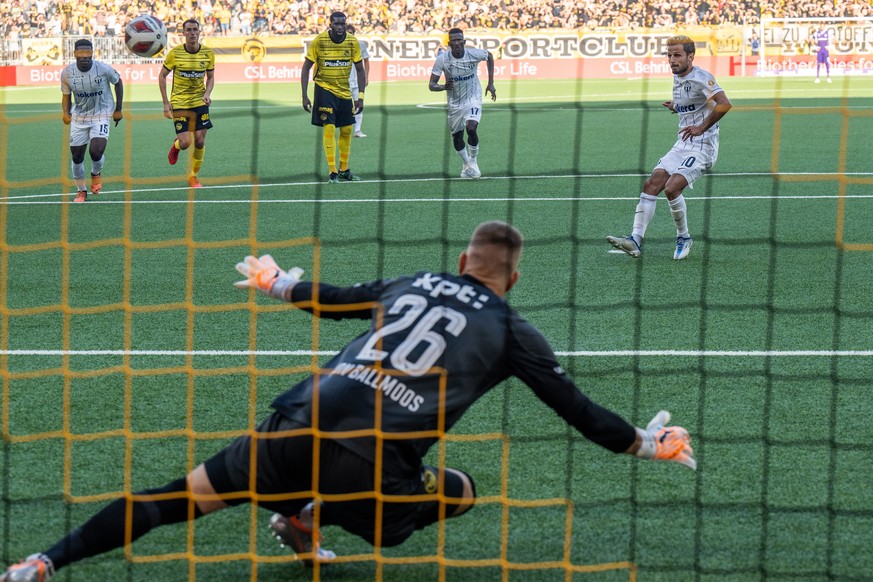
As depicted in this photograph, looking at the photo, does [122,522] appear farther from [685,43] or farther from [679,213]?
[685,43]

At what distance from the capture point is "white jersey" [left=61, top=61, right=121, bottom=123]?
1348 centimetres

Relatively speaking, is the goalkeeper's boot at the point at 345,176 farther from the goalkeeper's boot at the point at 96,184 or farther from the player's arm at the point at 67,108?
the player's arm at the point at 67,108

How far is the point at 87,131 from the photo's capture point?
13680mm

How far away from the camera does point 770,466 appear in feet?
16.8

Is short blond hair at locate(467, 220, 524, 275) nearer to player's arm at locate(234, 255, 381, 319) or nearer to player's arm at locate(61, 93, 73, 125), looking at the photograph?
player's arm at locate(234, 255, 381, 319)

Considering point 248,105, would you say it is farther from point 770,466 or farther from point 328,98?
point 770,466

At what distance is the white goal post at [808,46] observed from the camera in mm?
35125

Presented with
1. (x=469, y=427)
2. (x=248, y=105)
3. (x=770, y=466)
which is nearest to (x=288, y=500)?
(x=469, y=427)

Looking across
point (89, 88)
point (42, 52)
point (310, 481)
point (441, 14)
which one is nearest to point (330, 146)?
point (89, 88)

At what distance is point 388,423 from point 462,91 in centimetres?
1225

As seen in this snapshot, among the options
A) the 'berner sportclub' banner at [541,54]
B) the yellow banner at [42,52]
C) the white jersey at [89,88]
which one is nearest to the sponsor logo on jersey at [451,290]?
the white jersey at [89,88]

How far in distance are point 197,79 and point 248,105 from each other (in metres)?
13.0

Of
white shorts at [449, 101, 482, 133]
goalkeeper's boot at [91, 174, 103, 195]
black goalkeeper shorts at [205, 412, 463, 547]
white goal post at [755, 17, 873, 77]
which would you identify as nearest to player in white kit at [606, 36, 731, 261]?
white shorts at [449, 101, 482, 133]

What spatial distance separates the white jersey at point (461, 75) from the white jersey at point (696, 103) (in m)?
5.87
